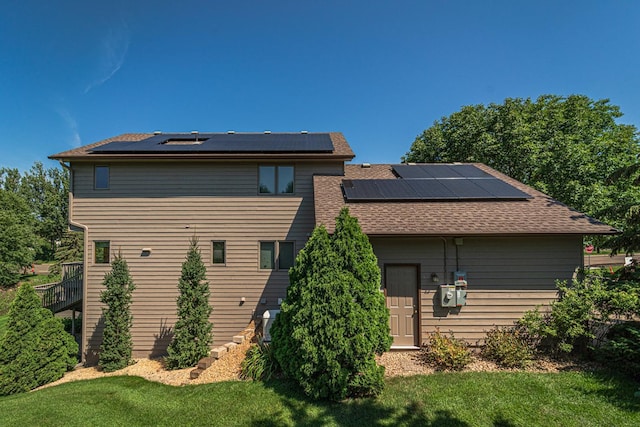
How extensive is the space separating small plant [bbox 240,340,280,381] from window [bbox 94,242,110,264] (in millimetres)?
6449

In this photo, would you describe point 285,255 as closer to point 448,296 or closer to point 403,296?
point 403,296

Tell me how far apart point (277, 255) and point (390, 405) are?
540cm

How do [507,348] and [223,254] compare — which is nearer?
[507,348]

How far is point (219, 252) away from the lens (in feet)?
28.8

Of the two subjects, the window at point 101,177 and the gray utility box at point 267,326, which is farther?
the window at point 101,177

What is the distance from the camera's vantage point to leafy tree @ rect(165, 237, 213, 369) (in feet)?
23.4

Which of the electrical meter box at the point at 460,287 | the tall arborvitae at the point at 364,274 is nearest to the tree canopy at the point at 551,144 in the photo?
the electrical meter box at the point at 460,287

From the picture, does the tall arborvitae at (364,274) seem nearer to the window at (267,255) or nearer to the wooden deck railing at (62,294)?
the window at (267,255)

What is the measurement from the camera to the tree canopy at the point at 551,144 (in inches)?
489

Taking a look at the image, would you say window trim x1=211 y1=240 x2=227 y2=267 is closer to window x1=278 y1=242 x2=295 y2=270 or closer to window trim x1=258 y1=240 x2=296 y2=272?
window trim x1=258 y1=240 x2=296 y2=272

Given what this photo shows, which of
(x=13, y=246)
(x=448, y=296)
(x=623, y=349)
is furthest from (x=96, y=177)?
(x=13, y=246)

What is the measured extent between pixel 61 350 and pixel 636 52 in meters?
21.0

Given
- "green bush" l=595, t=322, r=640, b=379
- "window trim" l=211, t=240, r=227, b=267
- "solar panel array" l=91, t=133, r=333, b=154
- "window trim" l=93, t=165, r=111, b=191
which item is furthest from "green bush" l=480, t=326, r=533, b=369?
"window trim" l=93, t=165, r=111, b=191

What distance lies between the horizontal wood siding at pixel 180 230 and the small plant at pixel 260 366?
2807mm
